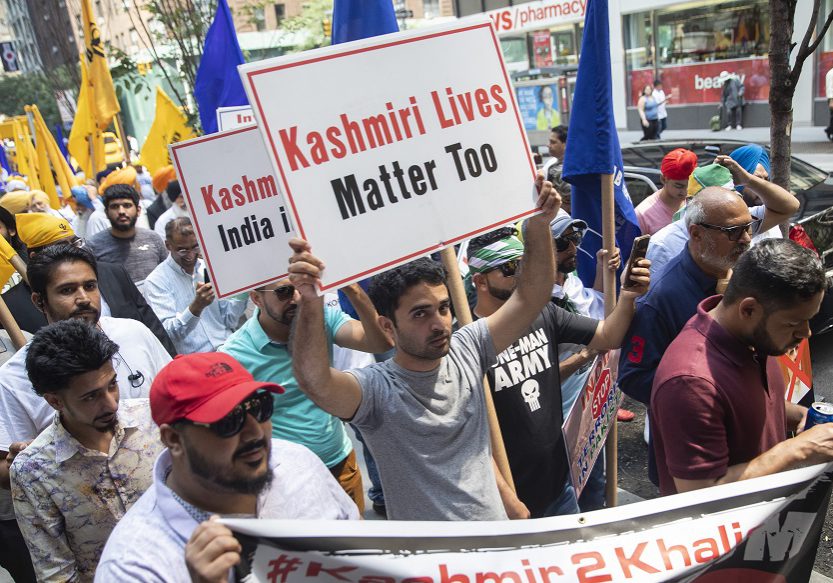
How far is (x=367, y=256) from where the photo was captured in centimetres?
245

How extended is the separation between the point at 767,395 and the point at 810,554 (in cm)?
51

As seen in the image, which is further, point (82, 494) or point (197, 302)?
point (197, 302)

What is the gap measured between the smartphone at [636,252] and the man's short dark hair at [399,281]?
2.89 ft

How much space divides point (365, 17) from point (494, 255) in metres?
1.26

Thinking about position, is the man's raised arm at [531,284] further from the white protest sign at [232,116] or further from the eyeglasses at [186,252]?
the eyeglasses at [186,252]

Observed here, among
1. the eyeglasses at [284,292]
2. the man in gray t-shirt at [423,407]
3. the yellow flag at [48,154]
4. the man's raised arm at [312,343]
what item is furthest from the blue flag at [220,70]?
the yellow flag at [48,154]

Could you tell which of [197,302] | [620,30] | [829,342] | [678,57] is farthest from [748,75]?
[197,302]

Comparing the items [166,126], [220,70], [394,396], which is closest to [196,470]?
[394,396]

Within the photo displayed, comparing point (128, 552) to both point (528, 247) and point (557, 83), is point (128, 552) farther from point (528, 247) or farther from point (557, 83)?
point (557, 83)

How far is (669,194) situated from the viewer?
19.2ft

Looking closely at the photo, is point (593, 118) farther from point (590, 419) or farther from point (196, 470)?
point (196, 470)

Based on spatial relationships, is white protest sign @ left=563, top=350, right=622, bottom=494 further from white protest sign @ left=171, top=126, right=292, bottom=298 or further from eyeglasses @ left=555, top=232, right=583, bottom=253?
white protest sign @ left=171, top=126, right=292, bottom=298

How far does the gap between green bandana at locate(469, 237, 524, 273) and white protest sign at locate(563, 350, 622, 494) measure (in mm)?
660

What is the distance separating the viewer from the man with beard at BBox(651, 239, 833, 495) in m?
2.41
